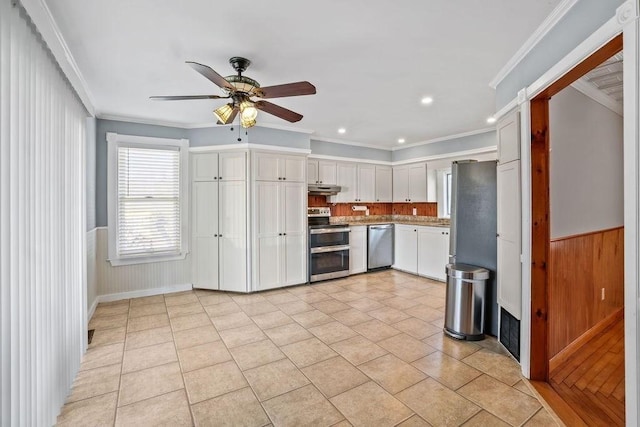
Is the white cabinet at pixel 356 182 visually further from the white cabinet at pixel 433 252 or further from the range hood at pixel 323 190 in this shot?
the white cabinet at pixel 433 252

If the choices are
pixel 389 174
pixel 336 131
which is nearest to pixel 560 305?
pixel 336 131

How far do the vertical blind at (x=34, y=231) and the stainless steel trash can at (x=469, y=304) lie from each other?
3.34 m

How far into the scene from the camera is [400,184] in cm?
629

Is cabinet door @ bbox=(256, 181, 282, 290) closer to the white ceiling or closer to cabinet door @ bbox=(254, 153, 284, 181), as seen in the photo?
cabinet door @ bbox=(254, 153, 284, 181)

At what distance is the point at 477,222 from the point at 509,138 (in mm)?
995

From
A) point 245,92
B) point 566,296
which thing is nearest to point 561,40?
point 566,296

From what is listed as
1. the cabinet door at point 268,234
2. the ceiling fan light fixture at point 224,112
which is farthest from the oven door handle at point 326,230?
the ceiling fan light fixture at point 224,112

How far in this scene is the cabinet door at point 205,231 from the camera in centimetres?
460

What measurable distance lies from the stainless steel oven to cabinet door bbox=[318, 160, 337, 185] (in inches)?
22.8

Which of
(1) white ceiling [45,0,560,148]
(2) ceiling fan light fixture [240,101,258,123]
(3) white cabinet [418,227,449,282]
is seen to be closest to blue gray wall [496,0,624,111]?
(1) white ceiling [45,0,560,148]

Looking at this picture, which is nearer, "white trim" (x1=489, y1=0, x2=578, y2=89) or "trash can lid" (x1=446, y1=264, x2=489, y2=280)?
"white trim" (x1=489, y1=0, x2=578, y2=89)

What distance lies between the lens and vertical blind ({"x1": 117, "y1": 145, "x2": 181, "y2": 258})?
4242mm

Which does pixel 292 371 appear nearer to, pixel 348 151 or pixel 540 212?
pixel 540 212

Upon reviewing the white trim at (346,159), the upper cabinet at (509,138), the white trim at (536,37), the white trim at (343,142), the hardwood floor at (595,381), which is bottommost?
the hardwood floor at (595,381)
